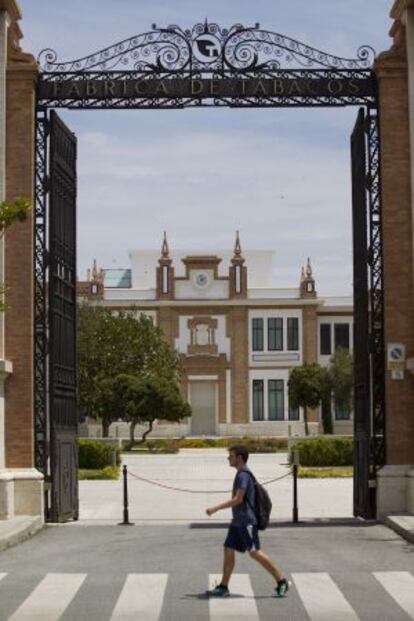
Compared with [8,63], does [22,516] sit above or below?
below

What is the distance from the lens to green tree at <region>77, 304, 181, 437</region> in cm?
6034

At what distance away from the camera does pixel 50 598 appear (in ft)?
39.5

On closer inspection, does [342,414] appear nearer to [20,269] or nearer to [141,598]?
[20,269]

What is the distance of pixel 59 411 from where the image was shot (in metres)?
20.7

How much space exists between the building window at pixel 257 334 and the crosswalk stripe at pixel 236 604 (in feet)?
232

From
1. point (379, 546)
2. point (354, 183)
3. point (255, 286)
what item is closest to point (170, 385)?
point (255, 286)

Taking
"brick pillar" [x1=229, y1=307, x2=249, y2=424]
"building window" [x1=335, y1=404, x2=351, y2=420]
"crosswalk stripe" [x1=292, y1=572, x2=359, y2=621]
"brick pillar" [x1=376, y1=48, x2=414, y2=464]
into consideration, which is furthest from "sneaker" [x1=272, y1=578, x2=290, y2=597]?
"brick pillar" [x1=229, y1=307, x2=249, y2=424]

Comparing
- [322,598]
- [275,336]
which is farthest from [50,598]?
[275,336]

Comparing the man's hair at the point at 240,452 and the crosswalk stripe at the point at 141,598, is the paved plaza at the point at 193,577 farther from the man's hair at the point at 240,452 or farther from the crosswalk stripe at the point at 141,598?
the man's hair at the point at 240,452

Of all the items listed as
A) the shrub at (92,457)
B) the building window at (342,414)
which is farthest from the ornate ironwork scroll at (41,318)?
the building window at (342,414)

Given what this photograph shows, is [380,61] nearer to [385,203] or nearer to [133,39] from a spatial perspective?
[385,203]

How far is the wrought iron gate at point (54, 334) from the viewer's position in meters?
20.3

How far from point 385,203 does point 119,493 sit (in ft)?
38.1

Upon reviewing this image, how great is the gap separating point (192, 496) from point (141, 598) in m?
16.7
